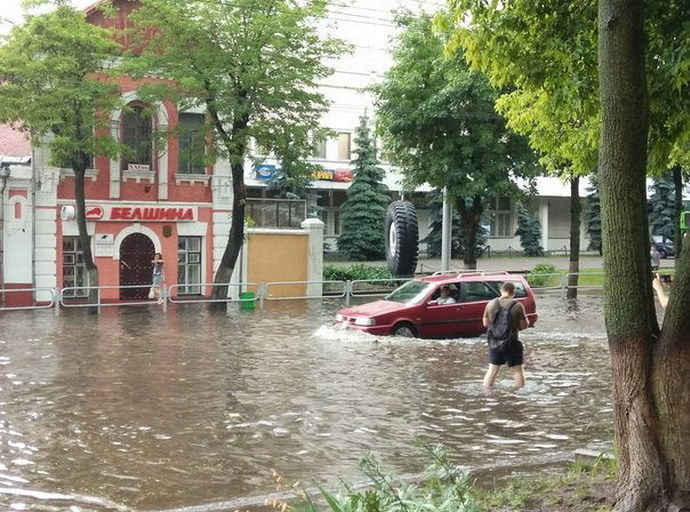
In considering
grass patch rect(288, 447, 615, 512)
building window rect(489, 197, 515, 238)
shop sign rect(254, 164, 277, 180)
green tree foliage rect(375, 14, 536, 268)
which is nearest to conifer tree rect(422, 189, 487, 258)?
building window rect(489, 197, 515, 238)

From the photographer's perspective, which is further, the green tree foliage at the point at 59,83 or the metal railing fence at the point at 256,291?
the metal railing fence at the point at 256,291

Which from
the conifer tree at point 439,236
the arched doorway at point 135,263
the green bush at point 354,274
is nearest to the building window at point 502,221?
the conifer tree at point 439,236

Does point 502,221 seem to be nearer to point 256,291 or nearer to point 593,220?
point 593,220

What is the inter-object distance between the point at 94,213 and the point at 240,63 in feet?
26.0

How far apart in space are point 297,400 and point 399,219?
1616cm

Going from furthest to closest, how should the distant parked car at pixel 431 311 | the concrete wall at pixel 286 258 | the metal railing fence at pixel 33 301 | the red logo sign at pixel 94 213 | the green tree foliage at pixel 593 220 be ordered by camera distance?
the green tree foliage at pixel 593 220
the concrete wall at pixel 286 258
the red logo sign at pixel 94 213
the metal railing fence at pixel 33 301
the distant parked car at pixel 431 311

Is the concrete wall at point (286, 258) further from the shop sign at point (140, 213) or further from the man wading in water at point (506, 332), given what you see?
the man wading in water at point (506, 332)

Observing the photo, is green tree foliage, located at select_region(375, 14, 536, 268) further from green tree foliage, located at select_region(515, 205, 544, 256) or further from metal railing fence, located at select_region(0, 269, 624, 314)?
green tree foliage, located at select_region(515, 205, 544, 256)

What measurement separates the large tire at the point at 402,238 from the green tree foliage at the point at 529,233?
29.3m

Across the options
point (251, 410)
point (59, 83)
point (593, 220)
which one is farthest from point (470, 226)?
point (593, 220)

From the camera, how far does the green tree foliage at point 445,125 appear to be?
2764 centimetres

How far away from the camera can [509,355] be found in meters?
12.9

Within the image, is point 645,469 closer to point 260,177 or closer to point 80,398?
point 80,398

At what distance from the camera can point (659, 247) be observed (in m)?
54.1
